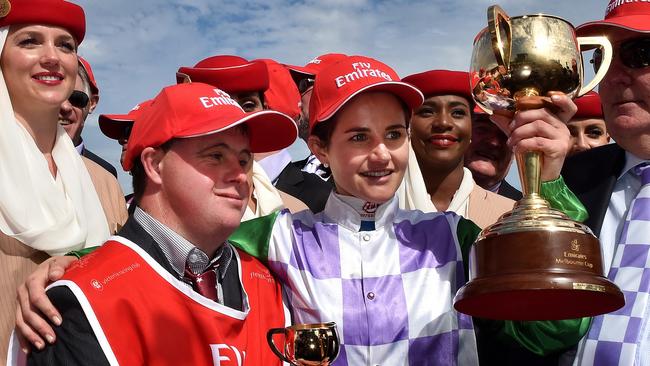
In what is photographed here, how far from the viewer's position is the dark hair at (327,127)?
153 inches

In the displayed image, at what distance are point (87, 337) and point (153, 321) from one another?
0.25 meters

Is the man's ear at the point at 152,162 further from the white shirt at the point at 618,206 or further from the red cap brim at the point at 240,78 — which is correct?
the red cap brim at the point at 240,78

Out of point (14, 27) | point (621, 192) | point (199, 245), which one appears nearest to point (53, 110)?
point (14, 27)

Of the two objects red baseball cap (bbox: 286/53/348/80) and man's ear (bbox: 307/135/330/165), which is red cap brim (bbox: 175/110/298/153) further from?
red baseball cap (bbox: 286/53/348/80)

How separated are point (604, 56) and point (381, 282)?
131 centimetres

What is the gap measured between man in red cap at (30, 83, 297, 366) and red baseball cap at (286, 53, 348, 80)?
3.74m

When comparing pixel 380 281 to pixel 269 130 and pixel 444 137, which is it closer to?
pixel 269 130

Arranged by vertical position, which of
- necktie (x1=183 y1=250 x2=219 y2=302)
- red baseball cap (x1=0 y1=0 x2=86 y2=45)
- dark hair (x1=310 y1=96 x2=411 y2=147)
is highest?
red baseball cap (x1=0 y1=0 x2=86 y2=45)

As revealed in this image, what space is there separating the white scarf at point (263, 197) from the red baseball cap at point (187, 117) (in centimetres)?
142

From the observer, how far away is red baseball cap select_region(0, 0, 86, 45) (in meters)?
4.48

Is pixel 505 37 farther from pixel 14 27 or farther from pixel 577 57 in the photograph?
pixel 14 27

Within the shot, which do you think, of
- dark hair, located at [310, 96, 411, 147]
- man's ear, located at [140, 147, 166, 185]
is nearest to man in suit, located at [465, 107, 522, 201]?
dark hair, located at [310, 96, 411, 147]

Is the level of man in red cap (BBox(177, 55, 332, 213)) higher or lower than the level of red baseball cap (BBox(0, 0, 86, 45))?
lower

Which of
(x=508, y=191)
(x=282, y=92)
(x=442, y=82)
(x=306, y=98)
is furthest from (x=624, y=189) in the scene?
(x=306, y=98)
